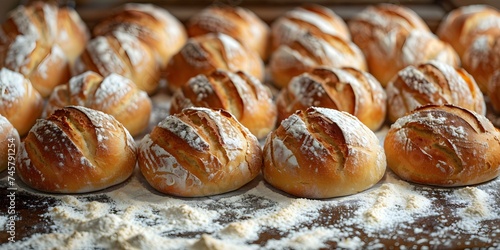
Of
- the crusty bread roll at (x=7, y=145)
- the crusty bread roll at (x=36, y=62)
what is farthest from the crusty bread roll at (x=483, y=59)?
the crusty bread roll at (x=7, y=145)

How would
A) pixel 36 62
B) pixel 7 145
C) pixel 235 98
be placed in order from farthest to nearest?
pixel 36 62 → pixel 235 98 → pixel 7 145

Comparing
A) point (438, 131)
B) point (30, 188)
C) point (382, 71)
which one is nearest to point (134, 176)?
point (30, 188)

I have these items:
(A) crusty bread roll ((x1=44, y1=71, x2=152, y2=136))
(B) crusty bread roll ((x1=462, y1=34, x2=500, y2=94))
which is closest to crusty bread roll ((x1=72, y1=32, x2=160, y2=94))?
(A) crusty bread roll ((x1=44, y1=71, x2=152, y2=136))

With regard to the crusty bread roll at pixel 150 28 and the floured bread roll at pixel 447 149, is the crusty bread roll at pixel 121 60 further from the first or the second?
the floured bread roll at pixel 447 149

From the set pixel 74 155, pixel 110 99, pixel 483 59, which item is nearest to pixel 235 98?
pixel 110 99

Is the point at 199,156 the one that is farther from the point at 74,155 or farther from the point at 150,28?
the point at 150,28

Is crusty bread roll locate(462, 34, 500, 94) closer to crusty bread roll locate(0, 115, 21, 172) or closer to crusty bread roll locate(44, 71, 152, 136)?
crusty bread roll locate(44, 71, 152, 136)

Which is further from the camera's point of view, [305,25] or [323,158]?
[305,25]
